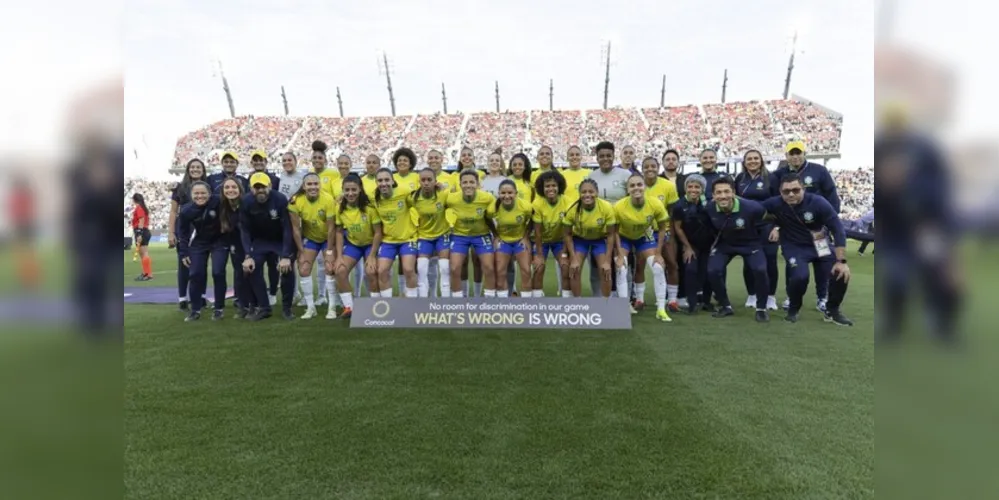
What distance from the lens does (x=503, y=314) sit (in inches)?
238

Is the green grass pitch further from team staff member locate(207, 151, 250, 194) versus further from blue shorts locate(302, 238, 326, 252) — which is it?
team staff member locate(207, 151, 250, 194)

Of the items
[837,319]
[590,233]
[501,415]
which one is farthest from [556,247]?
[501,415]

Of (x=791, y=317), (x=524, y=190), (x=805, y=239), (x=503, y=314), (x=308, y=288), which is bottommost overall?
(x=791, y=317)

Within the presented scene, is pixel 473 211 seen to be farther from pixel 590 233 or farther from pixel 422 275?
pixel 590 233

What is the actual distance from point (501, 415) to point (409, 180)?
448 cm

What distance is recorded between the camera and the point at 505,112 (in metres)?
43.8

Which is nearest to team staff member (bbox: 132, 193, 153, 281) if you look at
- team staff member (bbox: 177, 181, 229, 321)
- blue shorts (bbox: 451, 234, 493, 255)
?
team staff member (bbox: 177, 181, 229, 321)

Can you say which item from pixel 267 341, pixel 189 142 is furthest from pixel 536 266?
pixel 189 142

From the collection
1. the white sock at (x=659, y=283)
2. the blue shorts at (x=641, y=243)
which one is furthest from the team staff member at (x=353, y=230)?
the white sock at (x=659, y=283)

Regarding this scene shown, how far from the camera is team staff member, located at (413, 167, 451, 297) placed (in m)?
6.95

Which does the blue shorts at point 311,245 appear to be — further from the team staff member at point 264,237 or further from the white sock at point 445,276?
the white sock at point 445,276

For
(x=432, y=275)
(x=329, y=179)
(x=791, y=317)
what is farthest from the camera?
(x=329, y=179)
